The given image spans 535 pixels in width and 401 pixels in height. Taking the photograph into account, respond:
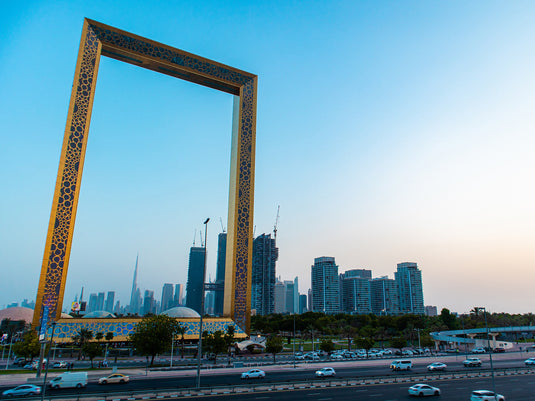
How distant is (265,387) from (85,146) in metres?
41.5

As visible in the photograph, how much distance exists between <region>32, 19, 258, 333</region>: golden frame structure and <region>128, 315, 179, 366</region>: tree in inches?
435

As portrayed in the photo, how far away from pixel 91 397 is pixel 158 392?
4.73 meters

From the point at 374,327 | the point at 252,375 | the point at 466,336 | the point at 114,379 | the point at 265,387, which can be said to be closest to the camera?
the point at 265,387

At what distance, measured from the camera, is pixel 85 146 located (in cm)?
5222

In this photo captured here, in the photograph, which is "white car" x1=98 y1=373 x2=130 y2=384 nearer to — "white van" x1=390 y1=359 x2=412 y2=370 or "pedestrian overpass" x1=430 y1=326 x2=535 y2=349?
"white van" x1=390 y1=359 x2=412 y2=370

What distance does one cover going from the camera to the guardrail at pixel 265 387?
26391 millimetres

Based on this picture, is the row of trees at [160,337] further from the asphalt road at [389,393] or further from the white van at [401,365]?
the white van at [401,365]

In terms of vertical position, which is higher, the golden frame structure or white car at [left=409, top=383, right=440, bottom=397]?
the golden frame structure

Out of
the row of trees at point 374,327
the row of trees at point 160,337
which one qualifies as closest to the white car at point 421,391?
the row of trees at point 160,337

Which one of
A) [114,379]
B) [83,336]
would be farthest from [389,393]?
[83,336]

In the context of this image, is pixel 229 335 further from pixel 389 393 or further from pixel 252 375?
pixel 389 393

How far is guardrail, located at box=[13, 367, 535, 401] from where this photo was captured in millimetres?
26391

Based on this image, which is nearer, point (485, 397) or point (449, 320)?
point (485, 397)

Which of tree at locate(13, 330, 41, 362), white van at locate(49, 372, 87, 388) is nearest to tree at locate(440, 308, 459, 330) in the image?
white van at locate(49, 372, 87, 388)
